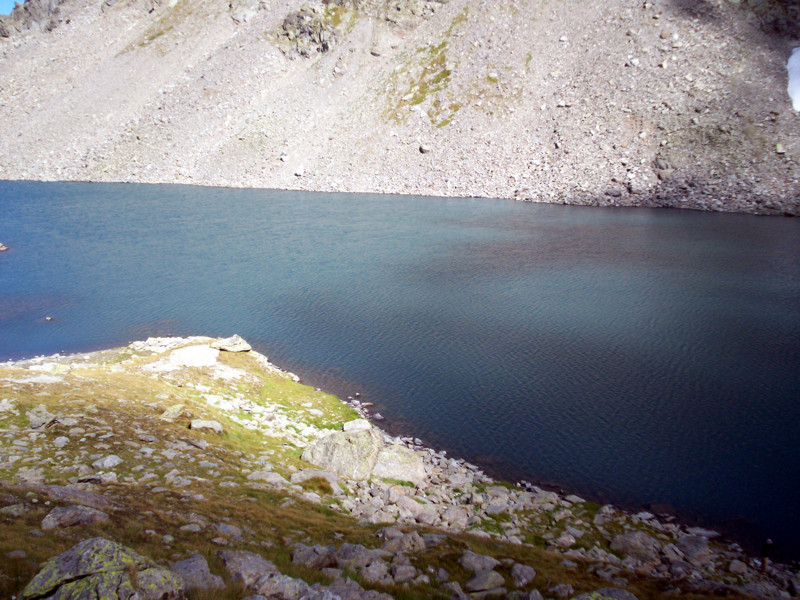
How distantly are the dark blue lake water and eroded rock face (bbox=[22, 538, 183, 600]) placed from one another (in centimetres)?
1152

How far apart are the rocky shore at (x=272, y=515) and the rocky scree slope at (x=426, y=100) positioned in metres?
55.0

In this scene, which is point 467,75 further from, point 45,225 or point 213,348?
point 213,348

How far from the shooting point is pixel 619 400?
19.7m

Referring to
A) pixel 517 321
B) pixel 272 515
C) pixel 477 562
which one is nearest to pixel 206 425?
pixel 272 515

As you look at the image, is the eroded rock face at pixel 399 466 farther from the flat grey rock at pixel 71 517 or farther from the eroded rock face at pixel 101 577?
the eroded rock face at pixel 101 577

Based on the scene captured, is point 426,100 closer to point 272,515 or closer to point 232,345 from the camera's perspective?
point 232,345

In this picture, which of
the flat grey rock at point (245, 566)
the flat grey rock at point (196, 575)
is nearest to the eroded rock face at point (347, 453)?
the flat grey rock at point (245, 566)

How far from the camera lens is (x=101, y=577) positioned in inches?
226

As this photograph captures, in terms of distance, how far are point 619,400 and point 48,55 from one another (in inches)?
5577

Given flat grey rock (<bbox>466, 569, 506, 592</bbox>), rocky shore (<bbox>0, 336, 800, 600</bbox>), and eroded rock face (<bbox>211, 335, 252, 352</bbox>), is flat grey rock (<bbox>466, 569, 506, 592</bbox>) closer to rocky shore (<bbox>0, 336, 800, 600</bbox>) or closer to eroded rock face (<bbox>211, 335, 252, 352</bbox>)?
rocky shore (<bbox>0, 336, 800, 600</bbox>)

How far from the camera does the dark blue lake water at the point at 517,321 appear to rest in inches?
645

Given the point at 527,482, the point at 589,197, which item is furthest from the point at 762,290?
the point at 589,197

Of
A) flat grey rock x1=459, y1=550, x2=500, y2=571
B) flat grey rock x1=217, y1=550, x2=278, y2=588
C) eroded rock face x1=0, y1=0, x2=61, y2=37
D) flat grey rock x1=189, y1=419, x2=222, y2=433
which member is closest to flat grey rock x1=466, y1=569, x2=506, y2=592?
flat grey rock x1=459, y1=550, x2=500, y2=571

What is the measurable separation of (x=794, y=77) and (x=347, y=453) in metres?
77.8
